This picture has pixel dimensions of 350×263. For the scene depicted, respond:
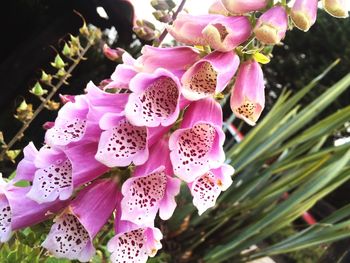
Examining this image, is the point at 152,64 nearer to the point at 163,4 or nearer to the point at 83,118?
the point at 83,118

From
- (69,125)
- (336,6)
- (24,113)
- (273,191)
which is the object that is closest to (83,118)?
(69,125)

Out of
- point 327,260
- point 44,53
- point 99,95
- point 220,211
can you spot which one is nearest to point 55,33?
point 44,53

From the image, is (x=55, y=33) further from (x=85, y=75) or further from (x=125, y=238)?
(x=125, y=238)

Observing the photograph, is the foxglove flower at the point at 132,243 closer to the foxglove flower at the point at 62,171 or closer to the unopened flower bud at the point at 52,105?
the foxglove flower at the point at 62,171

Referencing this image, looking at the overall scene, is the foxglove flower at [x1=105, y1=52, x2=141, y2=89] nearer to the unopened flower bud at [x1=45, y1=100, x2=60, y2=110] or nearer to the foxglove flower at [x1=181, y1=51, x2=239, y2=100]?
the foxglove flower at [x1=181, y1=51, x2=239, y2=100]

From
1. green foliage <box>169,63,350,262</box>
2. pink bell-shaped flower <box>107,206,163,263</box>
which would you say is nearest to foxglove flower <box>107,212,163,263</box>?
pink bell-shaped flower <box>107,206,163,263</box>

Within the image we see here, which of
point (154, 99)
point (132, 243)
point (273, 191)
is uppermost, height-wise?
point (154, 99)
